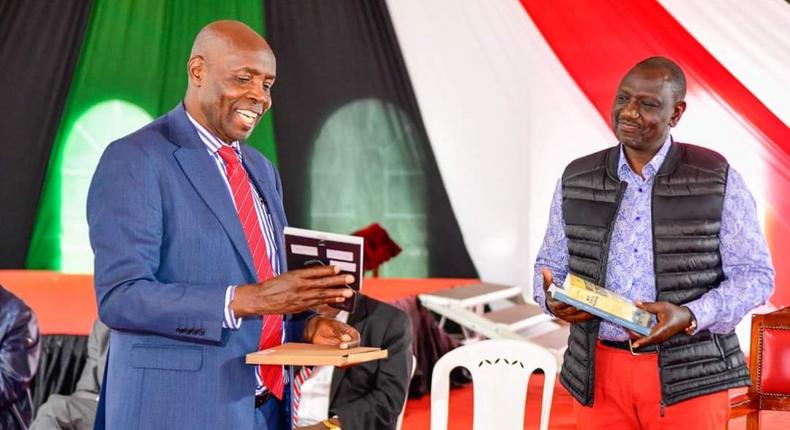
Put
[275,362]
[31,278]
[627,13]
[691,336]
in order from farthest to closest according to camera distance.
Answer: [31,278]
[627,13]
[691,336]
[275,362]

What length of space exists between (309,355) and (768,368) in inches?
77.8

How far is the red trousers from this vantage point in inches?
87.4

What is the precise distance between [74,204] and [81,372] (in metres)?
3.30

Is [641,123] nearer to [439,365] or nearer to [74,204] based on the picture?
[439,365]

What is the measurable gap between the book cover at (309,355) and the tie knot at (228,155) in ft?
1.20

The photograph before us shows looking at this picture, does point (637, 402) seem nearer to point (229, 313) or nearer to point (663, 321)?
point (663, 321)

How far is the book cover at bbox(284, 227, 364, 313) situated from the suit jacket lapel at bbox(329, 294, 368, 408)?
1.65 m

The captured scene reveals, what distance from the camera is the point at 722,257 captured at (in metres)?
2.25

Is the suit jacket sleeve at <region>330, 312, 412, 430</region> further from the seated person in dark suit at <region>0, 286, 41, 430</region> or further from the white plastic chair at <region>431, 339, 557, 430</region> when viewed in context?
the seated person in dark suit at <region>0, 286, 41, 430</region>

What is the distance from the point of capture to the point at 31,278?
20.1ft

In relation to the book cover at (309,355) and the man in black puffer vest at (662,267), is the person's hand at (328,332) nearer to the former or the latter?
the book cover at (309,355)

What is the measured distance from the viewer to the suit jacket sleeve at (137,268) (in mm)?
1650

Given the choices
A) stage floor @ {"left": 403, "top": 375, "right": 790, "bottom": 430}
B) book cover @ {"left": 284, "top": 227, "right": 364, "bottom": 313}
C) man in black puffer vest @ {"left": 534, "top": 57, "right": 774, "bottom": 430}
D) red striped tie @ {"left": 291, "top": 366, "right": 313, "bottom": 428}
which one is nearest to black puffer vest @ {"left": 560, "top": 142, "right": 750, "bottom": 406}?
man in black puffer vest @ {"left": 534, "top": 57, "right": 774, "bottom": 430}

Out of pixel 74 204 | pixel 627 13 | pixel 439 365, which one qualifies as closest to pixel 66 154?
pixel 74 204
